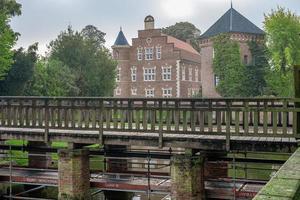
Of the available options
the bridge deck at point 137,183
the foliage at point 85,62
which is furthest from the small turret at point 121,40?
the bridge deck at point 137,183

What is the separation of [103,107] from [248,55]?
4496cm

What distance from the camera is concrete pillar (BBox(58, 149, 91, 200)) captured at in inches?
452

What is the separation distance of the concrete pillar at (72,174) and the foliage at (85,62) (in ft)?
116

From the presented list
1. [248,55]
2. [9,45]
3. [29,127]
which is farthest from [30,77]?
[248,55]

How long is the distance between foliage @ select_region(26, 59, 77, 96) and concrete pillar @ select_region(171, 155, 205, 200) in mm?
31414

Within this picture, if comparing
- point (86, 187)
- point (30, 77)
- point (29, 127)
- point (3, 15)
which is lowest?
point (86, 187)

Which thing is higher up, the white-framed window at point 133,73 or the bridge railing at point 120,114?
the white-framed window at point 133,73

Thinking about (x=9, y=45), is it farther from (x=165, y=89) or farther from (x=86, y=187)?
(x=165, y=89)

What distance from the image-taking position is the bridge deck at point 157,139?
1004 centimetres

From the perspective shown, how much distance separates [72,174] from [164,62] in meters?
50.4

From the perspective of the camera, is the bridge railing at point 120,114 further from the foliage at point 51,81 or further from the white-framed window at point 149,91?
the white-framed window at point 149,91

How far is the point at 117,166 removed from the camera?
14.6 meters

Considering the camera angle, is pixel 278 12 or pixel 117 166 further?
pixel 278 12

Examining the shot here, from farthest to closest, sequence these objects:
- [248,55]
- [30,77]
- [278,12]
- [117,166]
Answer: [248,55]
[278,12]
[30,77]
[117,166]
